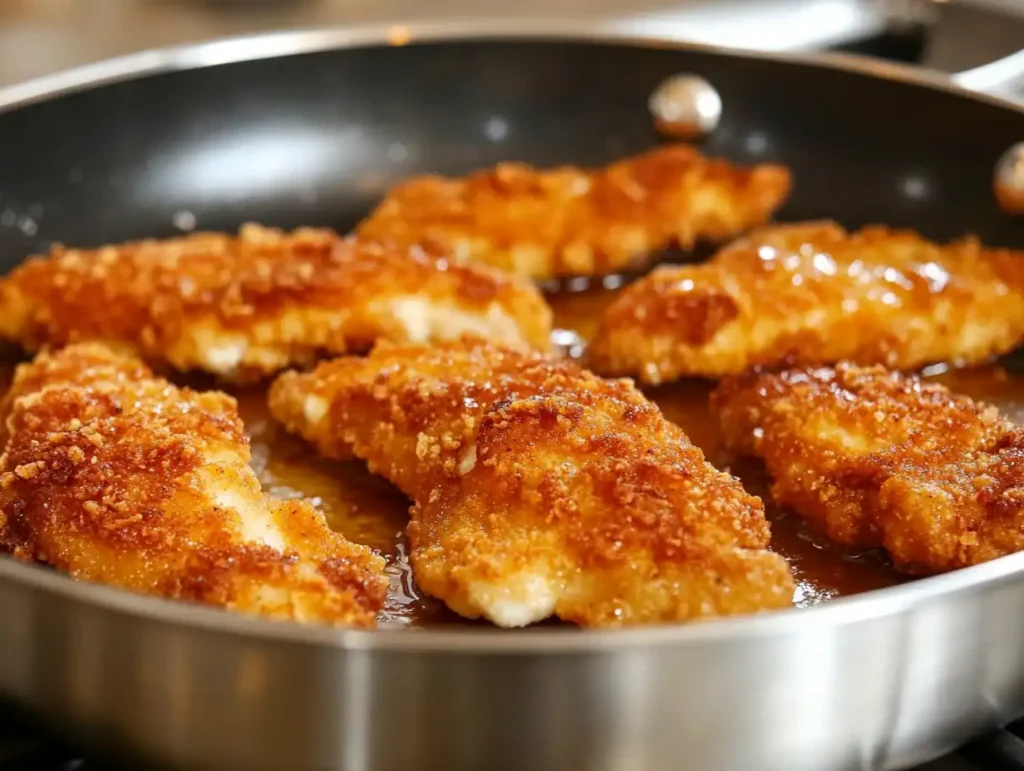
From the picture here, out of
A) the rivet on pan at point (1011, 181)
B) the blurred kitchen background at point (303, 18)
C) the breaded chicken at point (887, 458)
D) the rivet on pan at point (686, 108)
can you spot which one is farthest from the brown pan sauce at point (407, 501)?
the blurred kitchen background at point (303, 18)

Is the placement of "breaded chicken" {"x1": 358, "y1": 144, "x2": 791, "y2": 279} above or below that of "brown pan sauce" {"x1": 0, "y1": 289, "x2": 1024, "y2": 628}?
above

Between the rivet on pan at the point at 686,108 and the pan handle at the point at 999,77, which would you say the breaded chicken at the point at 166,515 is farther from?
the pan handle at the point at 999,77

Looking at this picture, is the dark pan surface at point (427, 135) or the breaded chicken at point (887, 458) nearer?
the breaded chicken at point (887, 458)

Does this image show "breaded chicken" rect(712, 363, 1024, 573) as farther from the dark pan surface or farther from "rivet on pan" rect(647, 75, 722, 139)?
"rivet on pan" rect(647, 75, 722, 139)

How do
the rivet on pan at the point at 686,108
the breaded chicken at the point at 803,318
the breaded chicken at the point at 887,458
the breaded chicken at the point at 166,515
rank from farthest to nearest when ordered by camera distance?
the rivet on pan at the point at 686,108 < the breaded chicken at the point at 803,318 < the breaded chicken at the point at 887,458 < the breaded chicken at the point at 166,515

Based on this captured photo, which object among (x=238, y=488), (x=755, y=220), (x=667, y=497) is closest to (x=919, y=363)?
(x=755, y=220)

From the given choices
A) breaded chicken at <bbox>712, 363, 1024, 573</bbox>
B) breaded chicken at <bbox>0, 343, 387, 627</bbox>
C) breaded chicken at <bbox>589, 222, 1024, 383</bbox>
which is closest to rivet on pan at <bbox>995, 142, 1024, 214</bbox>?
breaded chicken at <bbox>589, 222, 1024, 383</bbox>

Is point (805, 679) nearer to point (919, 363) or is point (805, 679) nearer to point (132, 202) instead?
point (919, 363)
